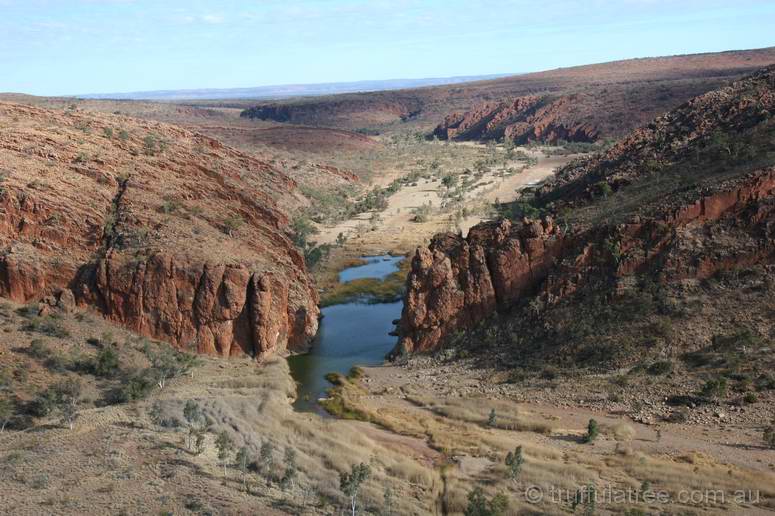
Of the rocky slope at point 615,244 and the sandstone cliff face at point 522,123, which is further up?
the sandstone cliff face at point 522,123

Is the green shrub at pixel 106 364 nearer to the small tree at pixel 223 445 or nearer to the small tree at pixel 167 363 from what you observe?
the small tree at pixel 167 363

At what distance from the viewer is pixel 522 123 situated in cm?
16138

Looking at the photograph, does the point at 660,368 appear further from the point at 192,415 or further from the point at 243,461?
the point at 192,415

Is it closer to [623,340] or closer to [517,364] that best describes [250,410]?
[517,364]

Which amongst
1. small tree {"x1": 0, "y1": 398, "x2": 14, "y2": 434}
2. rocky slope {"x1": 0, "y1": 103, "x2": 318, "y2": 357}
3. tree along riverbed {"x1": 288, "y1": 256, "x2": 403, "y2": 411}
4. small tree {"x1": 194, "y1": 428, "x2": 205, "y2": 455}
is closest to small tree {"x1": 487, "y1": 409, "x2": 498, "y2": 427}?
tree along riverbed {"x1": 288, "y1": 256, "x2": 403, "y2": 411}

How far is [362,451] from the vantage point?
29547 millimetres

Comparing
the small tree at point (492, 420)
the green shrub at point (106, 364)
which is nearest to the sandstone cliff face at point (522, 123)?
the small tree at point (492, 420)

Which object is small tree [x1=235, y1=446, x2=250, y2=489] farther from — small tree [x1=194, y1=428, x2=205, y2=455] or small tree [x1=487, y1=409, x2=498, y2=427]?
small tree [x1=487, y1=409, x2=498, y2=427]

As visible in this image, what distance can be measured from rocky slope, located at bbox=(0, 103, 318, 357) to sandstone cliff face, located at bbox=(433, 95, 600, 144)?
329 feet

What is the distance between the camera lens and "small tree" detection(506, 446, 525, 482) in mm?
26861

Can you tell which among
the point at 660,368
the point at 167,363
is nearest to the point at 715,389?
the point at 660,368

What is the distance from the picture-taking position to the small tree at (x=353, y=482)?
24.5 metres

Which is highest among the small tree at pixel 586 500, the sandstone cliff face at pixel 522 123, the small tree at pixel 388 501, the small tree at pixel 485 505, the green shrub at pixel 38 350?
the sandstone cliff face at pixel 522 123

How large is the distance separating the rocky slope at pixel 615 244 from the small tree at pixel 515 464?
11.0m
